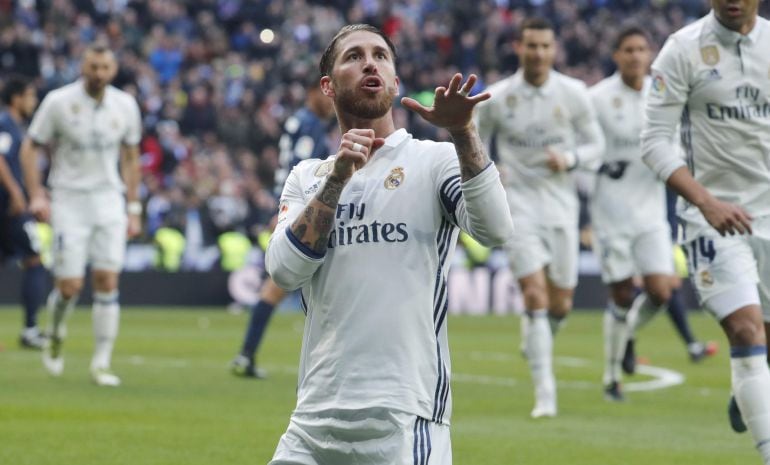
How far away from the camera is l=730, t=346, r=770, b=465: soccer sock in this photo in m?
6.86

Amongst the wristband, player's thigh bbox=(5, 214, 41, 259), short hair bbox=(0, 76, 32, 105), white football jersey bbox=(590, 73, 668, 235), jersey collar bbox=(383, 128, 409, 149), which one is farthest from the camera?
player's thigh bbox=(5, 214, 41, 259)

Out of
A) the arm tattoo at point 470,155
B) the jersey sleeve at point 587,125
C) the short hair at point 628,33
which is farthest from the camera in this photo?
the short hair at point 628,33

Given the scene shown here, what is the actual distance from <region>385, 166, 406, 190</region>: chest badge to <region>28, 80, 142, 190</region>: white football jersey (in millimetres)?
7848

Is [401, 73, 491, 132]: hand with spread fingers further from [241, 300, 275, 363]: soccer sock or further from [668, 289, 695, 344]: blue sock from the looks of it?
[668, 289, 695, 344]: blue sock

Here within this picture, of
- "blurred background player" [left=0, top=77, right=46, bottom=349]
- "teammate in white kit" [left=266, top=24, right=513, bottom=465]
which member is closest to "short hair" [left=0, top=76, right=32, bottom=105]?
"blurred background player" [left=0, top=77, right=46, bottom=349]

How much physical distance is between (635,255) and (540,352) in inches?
93.1

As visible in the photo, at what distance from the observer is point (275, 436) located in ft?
30.1

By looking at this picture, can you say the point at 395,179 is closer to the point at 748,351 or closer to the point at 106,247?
the point at 748,351

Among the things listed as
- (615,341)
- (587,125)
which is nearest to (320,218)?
(587,125)

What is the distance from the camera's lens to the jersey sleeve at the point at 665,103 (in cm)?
743

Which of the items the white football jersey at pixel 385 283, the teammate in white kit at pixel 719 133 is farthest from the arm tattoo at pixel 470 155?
the teammate in white kit at pixel 719 133

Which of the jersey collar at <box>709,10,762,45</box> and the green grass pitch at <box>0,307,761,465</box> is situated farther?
the green grass pitch at <box>0,307,761,465</box>

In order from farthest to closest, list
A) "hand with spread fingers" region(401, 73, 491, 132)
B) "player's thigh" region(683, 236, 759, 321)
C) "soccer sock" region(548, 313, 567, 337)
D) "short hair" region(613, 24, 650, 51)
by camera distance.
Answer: "short hair" region(613, 24, 650, 51) < "soccer sock" region(548, 313, 567, 337) < "player's thigh" region(683, 236, 759, 321) < "hand with spread fingers" region(401, 73, 491, 132)

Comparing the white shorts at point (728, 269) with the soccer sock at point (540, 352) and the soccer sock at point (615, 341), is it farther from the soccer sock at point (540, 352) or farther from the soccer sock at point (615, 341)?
the soccer sock at point (615, 341)
